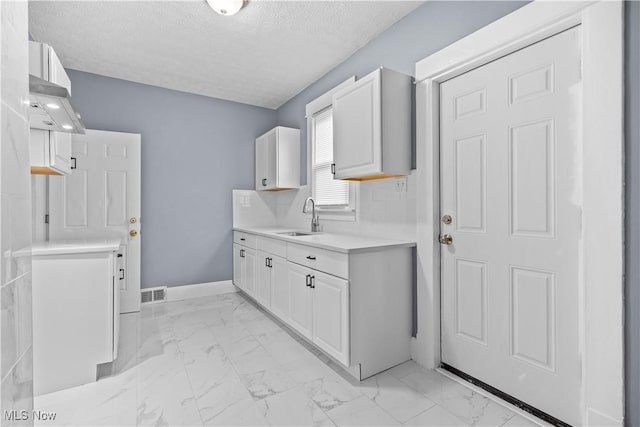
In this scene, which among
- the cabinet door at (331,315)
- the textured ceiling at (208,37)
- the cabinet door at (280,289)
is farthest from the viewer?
the cabinet door at (280,289)

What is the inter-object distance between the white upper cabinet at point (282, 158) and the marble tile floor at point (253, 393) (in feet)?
6.19

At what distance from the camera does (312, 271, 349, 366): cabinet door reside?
2064 millimetres

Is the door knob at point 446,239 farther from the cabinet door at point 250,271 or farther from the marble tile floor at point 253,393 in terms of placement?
the cabinet door at point 250,271

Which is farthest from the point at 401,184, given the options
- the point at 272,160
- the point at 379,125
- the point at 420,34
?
the point at 272,160

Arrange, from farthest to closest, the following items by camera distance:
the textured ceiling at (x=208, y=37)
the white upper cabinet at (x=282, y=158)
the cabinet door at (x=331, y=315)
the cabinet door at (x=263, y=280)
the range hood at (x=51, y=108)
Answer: the white upper cabinet at (x=282, y=158)
the cabinet door at (x=263, y=280)
the textured ceiling at (x=208, y=37)
the cabinet door at (x=331, y=315)
the range hood at (x=51, y=108)

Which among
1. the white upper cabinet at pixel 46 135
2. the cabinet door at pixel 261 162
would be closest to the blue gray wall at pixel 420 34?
the cabinet door at pixel 261 162

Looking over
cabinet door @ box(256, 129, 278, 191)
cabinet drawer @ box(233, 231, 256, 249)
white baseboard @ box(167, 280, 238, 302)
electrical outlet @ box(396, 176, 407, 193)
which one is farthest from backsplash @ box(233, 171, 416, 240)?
white baseboard @ box(167, 280, 238, 302)

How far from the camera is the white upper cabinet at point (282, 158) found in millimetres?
3889

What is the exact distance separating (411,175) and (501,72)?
33.0 inches

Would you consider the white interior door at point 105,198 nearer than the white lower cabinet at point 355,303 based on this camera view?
No

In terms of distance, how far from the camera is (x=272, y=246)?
309 cm

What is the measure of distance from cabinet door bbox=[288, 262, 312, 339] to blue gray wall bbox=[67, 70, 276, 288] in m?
1.87

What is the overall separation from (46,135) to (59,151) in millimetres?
195

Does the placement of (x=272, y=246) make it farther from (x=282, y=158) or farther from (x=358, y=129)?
(x=358, y=129)
